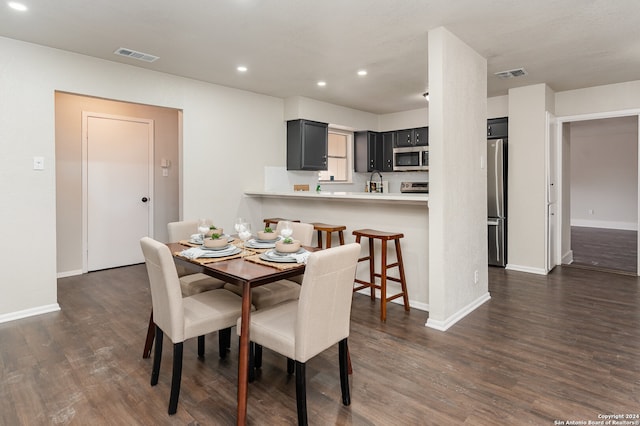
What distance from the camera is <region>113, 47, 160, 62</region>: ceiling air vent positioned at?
11.8ft

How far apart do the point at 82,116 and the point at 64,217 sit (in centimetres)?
132

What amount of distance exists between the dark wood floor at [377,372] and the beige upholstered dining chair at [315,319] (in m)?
0.34

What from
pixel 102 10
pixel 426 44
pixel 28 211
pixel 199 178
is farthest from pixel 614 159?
pixel 28 211

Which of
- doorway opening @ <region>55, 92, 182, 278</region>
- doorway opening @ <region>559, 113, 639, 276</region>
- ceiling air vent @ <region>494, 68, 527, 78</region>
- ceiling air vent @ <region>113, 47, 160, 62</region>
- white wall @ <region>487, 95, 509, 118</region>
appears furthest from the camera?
doorway opening @ <region>559, 113, 639, 276</region>

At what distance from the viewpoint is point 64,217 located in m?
4.78

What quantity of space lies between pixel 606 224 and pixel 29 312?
1160 centimetres

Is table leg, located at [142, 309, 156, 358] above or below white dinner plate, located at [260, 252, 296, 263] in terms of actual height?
below

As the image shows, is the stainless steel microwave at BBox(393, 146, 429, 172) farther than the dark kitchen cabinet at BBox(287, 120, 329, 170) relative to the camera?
Yes

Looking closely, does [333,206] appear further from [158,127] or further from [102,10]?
[158,127]

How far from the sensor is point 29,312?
3.44 m

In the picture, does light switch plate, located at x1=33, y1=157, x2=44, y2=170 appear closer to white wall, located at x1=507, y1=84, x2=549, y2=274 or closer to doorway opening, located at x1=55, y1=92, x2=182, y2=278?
doorway opening, located at x1=55, y1=92, x2=182, y2=278

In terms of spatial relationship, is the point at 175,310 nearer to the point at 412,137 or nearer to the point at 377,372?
the point at 377,372

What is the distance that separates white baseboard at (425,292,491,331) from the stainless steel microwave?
3.25m

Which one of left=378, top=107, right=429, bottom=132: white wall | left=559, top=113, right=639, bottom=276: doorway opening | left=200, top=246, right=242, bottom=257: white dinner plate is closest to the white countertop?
left=200, top=246, right=242, bottom=257: white dinner plate
